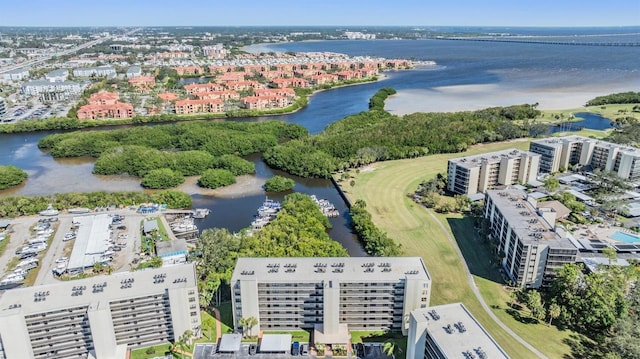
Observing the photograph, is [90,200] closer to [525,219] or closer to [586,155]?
[525,219]

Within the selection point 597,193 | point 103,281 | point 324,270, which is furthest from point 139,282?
point 597,193

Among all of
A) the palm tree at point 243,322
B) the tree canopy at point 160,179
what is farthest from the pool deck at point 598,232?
the tree canopy at point 160,179

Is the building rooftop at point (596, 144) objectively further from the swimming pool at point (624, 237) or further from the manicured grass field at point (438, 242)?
the swimming pool at point (624, 237)

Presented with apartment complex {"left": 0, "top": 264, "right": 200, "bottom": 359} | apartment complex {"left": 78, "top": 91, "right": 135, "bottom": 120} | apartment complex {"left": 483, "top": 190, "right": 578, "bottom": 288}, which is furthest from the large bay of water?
apartment complex {"left": 0, "top": 264, "right": 200, "bottom": 359}

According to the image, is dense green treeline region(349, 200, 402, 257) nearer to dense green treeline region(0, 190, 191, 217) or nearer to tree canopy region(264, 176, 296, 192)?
tree canopy region(264, 176, 296, 192)

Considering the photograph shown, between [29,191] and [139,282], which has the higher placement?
[139,282]

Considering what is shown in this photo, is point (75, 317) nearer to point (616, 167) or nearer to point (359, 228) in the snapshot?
point (359, 228)

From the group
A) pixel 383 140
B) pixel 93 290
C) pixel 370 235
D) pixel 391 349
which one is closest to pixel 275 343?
pixel 391 349
